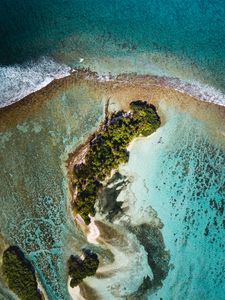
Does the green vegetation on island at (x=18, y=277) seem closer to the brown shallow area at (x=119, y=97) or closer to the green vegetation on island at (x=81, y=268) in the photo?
→ the green vegetation on island at (x=81, y=268)

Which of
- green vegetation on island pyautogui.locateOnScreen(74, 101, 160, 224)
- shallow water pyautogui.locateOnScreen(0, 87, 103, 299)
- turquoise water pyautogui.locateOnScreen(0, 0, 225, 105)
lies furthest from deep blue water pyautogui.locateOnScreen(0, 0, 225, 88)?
green vegetation on island pyautogui.locateOnScreen(74, 101, 160, 224)

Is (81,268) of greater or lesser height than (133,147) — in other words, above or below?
below

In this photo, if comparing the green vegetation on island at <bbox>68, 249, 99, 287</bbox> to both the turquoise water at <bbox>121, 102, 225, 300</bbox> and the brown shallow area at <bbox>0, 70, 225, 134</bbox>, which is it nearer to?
the turquoise water at <bbox>121, 102, 225, 300</bbox>

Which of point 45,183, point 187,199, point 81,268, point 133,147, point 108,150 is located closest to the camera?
point 81,268

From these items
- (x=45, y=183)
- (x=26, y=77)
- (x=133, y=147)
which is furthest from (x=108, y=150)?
(x=26, y=77)

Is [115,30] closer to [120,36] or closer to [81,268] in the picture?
[120,36]

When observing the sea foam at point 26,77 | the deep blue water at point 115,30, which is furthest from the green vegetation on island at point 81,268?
the deep blue water at point 115,30

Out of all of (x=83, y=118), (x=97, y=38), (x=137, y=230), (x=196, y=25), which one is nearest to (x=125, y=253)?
(x=137, y=230)
